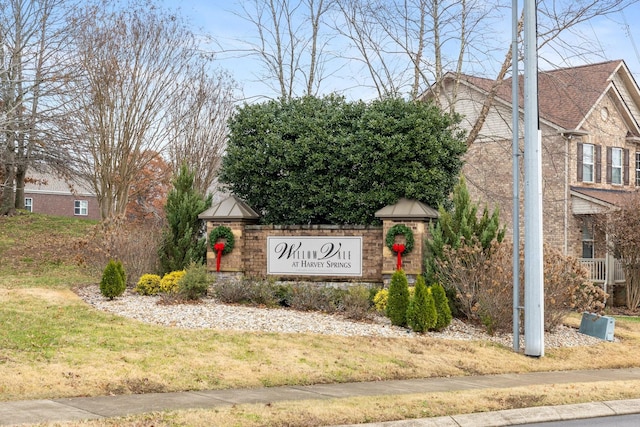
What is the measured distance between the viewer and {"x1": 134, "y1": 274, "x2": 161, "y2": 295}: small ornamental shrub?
717 inches

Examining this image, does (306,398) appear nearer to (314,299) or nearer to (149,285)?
(314,299)

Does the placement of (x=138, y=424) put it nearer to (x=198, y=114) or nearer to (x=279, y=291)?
(x=279, y=291)

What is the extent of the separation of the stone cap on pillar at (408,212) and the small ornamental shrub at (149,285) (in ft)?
17.3

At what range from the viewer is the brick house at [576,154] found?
2992 centimetres

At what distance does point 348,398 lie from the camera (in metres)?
9.87

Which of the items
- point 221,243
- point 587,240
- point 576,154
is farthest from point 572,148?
point 221,243

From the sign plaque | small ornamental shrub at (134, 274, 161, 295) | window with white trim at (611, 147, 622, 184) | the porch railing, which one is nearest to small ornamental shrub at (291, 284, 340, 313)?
the sign plaque

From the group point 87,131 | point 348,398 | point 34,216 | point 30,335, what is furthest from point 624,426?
point 34,216

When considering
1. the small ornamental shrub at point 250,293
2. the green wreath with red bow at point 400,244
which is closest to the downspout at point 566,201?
the green wreath with red bow at point 400,244

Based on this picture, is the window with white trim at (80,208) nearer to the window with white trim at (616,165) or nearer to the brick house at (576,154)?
the brick house at (576,154)

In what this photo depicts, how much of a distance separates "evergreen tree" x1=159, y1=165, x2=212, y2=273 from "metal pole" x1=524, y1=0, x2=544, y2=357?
866cm

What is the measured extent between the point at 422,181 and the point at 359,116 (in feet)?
7.51

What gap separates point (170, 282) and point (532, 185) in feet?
27.6

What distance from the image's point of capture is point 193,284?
16.9 metres
